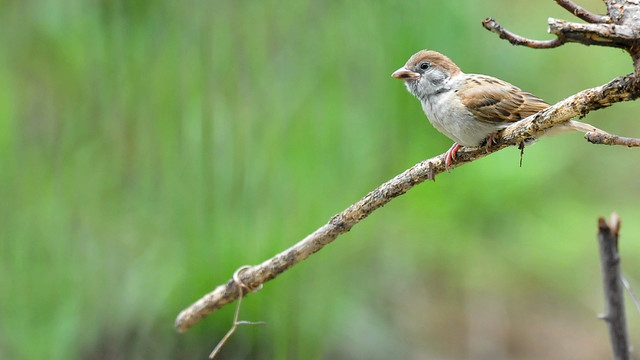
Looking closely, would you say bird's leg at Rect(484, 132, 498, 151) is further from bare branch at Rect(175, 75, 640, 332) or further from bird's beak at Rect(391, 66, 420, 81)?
bird's beak at Rect(391, 66, 420, 81)

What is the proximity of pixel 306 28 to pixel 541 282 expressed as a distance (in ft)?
5.47

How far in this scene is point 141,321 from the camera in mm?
3266

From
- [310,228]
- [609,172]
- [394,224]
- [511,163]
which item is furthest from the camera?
[609,172]

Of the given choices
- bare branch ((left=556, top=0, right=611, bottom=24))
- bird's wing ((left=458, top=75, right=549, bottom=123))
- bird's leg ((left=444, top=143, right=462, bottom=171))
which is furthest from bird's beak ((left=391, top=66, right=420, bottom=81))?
bare branch ((left=556, top=0, right=611, bottom=24))

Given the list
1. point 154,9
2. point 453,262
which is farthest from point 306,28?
point 453,262

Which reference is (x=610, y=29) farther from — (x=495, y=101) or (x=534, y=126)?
(x=495, y=101)

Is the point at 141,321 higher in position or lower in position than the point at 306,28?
lower

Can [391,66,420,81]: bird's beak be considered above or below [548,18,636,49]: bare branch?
below

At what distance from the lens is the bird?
2035mm

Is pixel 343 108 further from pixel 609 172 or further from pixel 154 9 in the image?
pixel 609 172

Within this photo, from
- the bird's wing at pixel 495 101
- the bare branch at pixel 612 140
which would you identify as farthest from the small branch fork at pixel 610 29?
the bird's wing at pixel 495 101

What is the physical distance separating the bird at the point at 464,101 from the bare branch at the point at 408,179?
0.10 metres

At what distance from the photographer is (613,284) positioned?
1.93 metres

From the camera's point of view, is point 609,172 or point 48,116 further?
point 609,172
